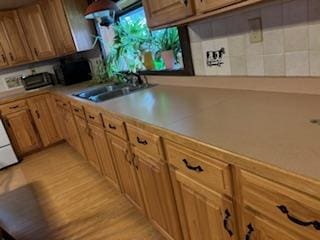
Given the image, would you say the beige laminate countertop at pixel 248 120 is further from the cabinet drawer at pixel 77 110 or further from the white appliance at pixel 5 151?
the white appliance at pixel 5 151

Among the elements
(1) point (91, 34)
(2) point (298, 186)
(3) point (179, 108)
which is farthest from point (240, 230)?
(1) point (91, 34)

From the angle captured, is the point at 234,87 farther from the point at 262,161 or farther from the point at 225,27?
the point at 262,161

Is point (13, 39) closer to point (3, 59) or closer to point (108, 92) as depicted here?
point (3, 59)

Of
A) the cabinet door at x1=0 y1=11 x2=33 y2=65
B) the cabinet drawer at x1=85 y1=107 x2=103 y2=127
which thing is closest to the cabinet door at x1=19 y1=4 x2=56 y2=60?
the cabinet door at x1=0 y1=11 x2=33 y2=65

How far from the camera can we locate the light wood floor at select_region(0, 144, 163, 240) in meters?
1.97

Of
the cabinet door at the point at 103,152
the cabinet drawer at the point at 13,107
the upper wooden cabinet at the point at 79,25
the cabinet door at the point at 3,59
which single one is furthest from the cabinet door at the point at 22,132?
the cabinet door at the point at 103,152

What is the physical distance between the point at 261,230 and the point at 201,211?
0.35m

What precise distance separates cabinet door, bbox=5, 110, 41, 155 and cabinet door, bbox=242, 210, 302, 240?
354cm

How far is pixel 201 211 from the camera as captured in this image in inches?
46.3

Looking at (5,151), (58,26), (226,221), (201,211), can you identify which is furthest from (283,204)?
(5,151)

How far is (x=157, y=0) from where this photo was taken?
149 cm

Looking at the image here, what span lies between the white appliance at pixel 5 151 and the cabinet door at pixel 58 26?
4.24 feet

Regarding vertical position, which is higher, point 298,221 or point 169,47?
point 169,47

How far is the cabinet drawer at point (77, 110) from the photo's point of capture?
7.87 ft
